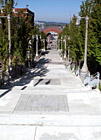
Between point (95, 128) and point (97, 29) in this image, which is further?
point (97, 29)

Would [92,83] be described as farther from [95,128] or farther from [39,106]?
[95,128]

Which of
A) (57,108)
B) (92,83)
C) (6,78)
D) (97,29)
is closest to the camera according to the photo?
(57,108)

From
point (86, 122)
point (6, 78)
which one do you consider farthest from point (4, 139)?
point (6, 78)

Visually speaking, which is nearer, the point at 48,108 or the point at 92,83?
the point at 48,108

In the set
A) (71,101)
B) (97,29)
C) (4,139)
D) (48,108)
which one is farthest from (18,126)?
(97,29)

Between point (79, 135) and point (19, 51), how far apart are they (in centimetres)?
1551

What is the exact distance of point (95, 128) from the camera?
295 inches

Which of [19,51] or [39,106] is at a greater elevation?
[19,51]

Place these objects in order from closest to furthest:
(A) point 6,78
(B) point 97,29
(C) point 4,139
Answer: (C) point 4,139 < (A) point 6,78 < (B) point 97,29

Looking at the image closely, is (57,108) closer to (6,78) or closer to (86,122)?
(86,122)

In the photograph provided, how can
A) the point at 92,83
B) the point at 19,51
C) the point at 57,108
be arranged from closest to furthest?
the point at 57,108, the point at 92,83, the point at 19,51

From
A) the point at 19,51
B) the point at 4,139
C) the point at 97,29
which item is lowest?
the point at 4,139

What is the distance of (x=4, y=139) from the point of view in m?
6.74

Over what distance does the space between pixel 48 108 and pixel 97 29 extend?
423 inches
